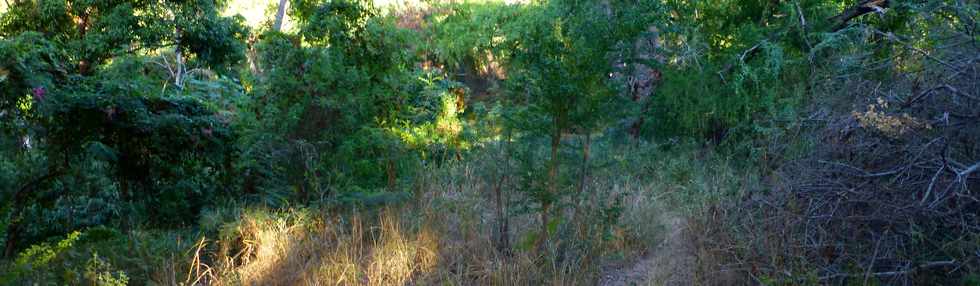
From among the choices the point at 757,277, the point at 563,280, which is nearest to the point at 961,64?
the point at 757,277

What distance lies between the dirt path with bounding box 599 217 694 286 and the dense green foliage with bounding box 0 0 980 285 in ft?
0.78

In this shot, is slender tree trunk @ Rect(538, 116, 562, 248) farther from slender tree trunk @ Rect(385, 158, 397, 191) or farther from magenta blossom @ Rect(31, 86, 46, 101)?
magenta blossom @ Rect(31, 86, 46, 101)

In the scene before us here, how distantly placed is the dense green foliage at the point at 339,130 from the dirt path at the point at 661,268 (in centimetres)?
24

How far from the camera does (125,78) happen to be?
748 cm

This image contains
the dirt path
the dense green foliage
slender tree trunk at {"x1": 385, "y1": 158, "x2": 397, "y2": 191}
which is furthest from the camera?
slender tree trunk at {"x1": 385, "y1": 158, "x2": 397, "y2": 191}

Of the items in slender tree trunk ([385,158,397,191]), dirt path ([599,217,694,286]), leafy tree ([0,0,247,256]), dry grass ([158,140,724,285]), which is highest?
leafy tree ([0,0,247,256])

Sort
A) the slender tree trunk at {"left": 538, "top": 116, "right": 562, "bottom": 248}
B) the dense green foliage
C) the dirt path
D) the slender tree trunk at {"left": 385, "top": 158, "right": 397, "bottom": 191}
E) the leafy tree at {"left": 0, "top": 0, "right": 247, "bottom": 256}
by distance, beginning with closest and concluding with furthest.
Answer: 1. the dense green foliage
2. the dirt path
3. the slender tree trunk at {"left": 538, "top": 116, "right": 562, "bottom": 248}
4. the leafy tree at {"left": 0, "top": 0, "right": 247, "bottom": 256}
5. the slender tree trunk at {"left": 385, "top": 158, "right": 397, "bottom": 191}

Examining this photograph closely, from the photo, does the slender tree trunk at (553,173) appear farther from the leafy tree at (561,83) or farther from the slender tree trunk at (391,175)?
the slender tree trunk at (391,175)

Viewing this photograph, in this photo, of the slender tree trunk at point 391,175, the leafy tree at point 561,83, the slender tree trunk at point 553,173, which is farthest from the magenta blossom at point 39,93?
the slender tree trunk at point 553,173

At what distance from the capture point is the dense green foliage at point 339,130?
5668mm

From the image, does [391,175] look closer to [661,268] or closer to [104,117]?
[104,117]

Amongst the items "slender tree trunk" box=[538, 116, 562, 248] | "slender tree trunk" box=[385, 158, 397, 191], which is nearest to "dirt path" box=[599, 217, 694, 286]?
"slender tree trunk" box=[538, 116, 562, 248]

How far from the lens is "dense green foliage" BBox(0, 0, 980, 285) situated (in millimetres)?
5668

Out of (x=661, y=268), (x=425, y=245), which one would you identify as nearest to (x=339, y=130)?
(x=425, y=245)
